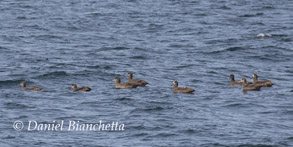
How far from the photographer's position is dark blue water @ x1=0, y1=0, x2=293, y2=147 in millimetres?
30000

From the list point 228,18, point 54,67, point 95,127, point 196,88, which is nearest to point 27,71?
point 54,67

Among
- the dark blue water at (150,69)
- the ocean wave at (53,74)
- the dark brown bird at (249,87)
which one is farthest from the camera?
the ocean wave at (53,74)

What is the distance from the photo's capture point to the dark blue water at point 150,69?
3000 centimetres

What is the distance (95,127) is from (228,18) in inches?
1394

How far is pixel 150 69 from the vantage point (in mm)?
42656

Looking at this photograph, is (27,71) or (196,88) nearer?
(196,88)

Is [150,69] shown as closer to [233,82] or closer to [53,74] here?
[53,74]

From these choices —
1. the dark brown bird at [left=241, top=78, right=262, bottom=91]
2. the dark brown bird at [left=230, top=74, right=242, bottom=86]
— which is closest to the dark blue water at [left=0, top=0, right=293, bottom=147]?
the dark brown bird at [left=241, top=78, right=262, bottom=91]

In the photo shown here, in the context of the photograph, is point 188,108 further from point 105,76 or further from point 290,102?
point 105,76

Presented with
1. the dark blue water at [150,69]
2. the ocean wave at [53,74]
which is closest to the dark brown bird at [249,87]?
the dark blue water at [150,69]

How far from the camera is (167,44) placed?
51.9 m

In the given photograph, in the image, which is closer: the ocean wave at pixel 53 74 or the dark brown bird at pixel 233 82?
the dark brown bird at pixel 233 82

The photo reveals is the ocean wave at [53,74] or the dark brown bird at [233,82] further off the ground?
the ocean wave at [53,74]

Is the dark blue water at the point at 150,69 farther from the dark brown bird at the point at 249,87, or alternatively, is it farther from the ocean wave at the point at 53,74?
the dark brown bird at the point at 249,87
